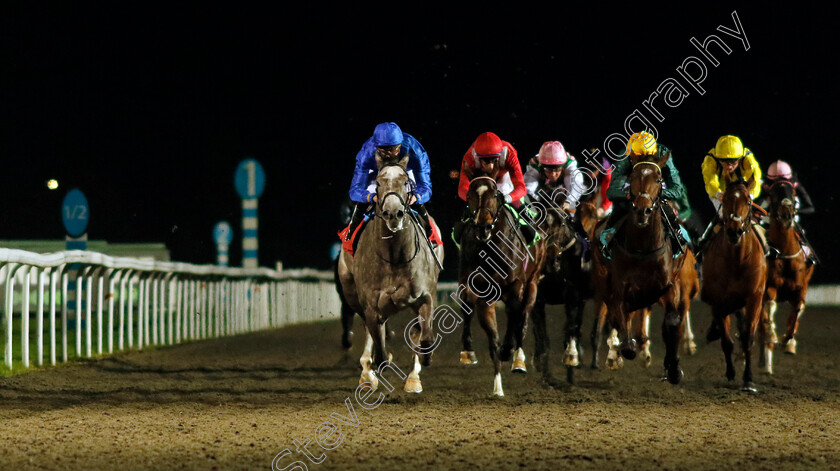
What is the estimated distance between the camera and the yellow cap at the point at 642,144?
32.6ft

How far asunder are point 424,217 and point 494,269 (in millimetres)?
794

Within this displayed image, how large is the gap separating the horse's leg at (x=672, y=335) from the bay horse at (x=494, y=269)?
1288mm

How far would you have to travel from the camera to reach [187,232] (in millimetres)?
55875

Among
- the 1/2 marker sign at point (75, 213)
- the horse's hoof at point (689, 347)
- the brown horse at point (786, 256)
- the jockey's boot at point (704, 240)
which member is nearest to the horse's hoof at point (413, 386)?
the jockey's boot at point (704, 240)

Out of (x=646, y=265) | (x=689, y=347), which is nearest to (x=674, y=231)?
(x=646, y=265)

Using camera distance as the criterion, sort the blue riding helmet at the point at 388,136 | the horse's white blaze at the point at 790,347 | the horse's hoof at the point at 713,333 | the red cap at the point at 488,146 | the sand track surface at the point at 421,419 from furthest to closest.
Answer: the horse's white blaze at the point at 790,347, the horse's hoof at the point at 713,333, the red cap at the point at 488,146, the blue riding helmet at the point at 388,136, the sand track surface at the point at 421,419

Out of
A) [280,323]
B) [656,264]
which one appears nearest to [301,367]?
[656,264]

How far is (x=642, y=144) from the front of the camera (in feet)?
32.7

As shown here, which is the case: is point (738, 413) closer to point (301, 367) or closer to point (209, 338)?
point (301, 367)

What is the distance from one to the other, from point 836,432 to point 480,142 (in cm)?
417

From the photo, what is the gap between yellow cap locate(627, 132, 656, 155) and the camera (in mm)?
9938

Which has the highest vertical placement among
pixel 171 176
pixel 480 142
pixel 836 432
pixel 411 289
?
pixel 171 176

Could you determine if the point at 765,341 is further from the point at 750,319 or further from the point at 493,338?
the point at 493,338

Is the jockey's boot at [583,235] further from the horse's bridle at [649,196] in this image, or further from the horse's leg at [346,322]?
the horse's leg at [346,322]
